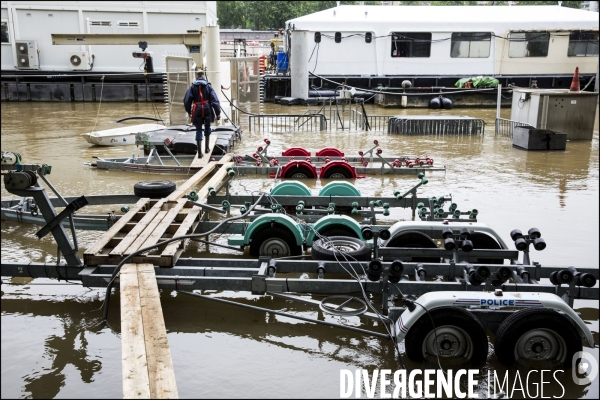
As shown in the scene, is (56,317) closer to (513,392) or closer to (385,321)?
(385,321)

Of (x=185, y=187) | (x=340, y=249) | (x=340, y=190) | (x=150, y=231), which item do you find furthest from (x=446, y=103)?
(x=150, y=231)

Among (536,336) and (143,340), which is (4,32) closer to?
(143,340)

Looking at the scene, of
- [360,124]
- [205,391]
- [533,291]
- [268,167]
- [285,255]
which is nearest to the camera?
[205,391]

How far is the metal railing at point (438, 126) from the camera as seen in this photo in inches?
706

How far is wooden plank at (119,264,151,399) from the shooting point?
12.0 feet

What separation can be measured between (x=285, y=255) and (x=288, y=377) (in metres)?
2.37

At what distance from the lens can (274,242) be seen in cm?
686

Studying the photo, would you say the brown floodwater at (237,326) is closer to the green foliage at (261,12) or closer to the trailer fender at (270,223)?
the trailer fender at (270,223)

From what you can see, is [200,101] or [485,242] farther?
[200,101]

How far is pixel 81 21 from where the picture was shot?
30719 mm

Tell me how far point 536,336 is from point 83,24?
3133 cm

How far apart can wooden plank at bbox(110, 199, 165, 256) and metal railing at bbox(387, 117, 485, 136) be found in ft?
37.8

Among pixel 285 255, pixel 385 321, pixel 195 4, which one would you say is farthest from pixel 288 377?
pixel 195 4

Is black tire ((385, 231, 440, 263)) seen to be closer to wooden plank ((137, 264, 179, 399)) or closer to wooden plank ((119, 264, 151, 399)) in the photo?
wooden plank ((137, 264, 179, 399))
